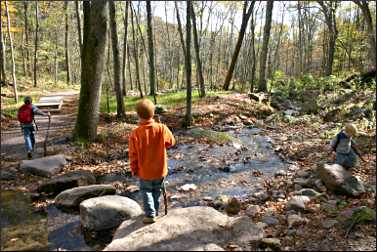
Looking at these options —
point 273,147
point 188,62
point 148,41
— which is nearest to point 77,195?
point 273,147

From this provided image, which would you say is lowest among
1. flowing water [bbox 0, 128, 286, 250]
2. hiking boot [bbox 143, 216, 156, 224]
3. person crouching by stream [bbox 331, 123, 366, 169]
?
flowing water [bbox 0, 128, 286, 250]

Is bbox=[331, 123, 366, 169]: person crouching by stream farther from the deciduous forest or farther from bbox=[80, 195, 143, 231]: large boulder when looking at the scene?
bbox=[80, 195, 143, 231]: large boulder

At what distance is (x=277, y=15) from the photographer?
46562 millimetres

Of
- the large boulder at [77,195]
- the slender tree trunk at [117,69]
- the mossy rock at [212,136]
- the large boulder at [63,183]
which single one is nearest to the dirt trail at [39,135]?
the slender tree trunk at [117,69]

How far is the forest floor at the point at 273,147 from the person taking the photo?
5383 millimetres

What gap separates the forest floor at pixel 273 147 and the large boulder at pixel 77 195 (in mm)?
441

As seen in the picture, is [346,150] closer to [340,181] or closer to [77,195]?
[340,181]

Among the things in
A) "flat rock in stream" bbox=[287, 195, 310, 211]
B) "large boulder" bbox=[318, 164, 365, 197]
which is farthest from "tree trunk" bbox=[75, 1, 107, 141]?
"large boulder" bbox=[318, 164, 365, 197]

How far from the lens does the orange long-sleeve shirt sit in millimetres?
5441

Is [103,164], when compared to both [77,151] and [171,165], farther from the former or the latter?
[171,165]

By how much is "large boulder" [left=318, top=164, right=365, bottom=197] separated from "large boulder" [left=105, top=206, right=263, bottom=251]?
228 centimetres

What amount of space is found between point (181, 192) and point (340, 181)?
3338mm

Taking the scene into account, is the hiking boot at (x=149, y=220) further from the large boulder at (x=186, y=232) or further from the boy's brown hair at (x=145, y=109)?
the boy's brown hair at (x=145, y=109)

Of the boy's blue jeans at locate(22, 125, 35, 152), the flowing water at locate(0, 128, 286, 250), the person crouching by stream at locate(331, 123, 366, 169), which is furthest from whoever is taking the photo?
the boy's blue jeans at locate(22, 125, 35, 152)
